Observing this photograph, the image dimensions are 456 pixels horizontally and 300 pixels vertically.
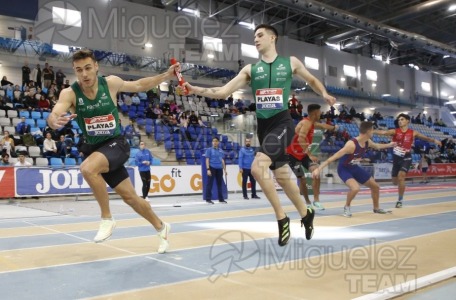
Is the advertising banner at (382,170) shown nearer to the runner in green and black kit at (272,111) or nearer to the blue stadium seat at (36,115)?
the blue stadium seat at (36,115)

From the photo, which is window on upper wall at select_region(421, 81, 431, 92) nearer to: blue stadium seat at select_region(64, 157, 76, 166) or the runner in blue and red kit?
blue stadium seat at select_region(64, 157, 76, 166)

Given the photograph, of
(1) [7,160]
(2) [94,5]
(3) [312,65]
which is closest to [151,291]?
(1) [7,160]

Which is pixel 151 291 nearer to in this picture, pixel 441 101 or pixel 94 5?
pixel 94 5

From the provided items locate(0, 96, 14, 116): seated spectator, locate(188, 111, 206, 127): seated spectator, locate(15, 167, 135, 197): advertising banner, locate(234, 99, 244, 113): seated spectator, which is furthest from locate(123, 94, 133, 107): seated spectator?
locate(15, 167, 135, 197): advertising banner

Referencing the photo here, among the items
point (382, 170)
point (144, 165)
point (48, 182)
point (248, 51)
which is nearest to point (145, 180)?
point (144, 165)

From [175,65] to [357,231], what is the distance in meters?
3.67

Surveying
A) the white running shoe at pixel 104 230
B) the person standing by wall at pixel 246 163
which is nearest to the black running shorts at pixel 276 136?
the white running shoe at pixel 104 230

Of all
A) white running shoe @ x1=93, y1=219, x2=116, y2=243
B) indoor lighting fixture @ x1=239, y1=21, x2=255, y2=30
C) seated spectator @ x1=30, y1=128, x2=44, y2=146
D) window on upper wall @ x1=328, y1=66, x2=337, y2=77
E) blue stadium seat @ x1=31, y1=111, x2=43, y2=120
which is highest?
indoor lighting fixture @ x1=239, y1=21, x2=255, y2=30

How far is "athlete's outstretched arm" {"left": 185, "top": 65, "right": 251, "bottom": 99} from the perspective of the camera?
4203 millimetres

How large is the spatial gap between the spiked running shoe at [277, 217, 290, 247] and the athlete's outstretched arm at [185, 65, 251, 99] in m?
1.43

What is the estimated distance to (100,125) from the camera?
439 cm

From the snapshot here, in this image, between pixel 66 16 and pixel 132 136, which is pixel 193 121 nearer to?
pixel 132 136

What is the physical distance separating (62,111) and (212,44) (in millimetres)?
24124

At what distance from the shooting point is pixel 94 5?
75.2 feet
